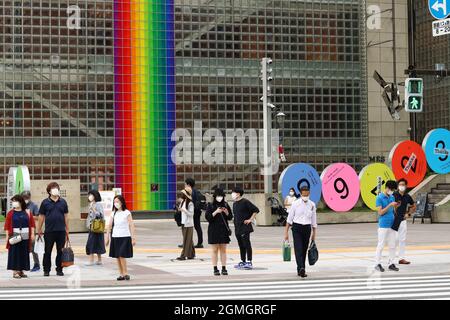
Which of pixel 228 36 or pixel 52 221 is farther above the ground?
pixel 228 36

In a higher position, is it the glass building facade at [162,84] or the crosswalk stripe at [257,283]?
the glass building facade at [162,84]

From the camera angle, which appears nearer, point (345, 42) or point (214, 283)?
point (214, 283)

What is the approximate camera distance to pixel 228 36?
51594mm

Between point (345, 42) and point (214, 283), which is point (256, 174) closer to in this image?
point (345, 42)

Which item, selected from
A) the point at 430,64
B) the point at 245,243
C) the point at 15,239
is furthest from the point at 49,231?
the point at 430,64

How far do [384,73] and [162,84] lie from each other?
1538cm

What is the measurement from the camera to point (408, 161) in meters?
41.0

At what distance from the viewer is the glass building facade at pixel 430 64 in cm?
5738

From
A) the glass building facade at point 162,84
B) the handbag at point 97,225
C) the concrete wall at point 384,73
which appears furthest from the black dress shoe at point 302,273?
the concrete wall at point 384,73

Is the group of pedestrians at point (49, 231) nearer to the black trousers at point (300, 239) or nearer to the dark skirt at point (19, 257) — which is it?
the dark skirt at point (19, 257)

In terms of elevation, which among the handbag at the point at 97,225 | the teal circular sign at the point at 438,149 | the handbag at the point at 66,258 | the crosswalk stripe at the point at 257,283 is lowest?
the crosswalk stripe at the point at 257,283

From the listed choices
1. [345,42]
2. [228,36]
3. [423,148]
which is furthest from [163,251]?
[345,42]

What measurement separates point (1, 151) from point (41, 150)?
2.19 meters

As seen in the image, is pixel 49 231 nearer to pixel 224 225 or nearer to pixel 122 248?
pixel 122 248
